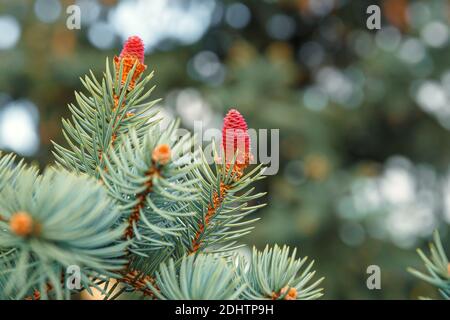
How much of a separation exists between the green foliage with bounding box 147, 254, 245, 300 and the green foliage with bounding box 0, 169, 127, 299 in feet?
0.13

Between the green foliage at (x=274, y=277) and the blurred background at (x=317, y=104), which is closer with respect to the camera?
the green foliage at (x=274, y=277)

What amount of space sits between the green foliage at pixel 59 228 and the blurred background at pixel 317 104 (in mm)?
2482

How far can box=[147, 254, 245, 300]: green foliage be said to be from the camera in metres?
0.33

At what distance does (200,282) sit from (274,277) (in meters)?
0.06

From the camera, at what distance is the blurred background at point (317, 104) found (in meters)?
2.96

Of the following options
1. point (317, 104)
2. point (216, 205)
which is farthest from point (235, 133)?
point (317, 104)

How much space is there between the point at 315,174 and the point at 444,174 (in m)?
1.11

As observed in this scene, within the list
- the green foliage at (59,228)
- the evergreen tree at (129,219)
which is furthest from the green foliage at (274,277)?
the green foliage at (59,228)

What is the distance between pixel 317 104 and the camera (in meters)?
3.40

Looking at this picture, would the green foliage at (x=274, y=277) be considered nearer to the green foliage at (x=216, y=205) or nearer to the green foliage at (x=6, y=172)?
the green foliage at (x=216, y=205)

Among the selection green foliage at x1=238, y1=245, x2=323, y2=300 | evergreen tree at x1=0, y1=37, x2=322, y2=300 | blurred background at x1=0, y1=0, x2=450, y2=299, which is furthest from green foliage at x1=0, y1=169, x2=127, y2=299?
blurred background at x1=0, y1=0, x2=450, y2=299
